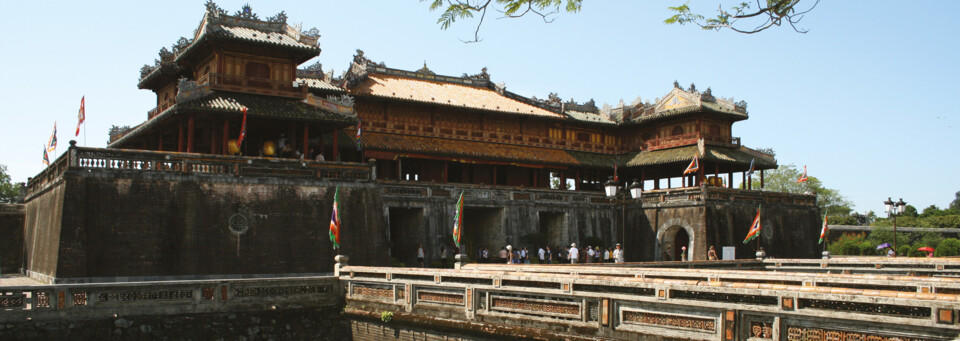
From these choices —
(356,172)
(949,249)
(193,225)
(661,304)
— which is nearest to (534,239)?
(356,172)

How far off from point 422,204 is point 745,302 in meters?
22.2

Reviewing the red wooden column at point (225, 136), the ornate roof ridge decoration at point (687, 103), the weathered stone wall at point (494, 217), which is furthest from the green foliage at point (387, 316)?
the ornate roof ridge decoration at point (687, 103)

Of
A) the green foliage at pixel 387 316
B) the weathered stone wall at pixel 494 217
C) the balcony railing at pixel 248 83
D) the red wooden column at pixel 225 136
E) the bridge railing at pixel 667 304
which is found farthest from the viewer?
the weathered stone wall at pixel 494 217

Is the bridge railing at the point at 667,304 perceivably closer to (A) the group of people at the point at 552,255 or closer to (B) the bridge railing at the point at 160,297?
(B) the bridge railing at the point at 160,297

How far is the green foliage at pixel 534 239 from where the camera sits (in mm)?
34156

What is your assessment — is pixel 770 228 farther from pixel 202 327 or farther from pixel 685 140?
pixel 202 327

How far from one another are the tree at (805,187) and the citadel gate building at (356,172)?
95.2 ft

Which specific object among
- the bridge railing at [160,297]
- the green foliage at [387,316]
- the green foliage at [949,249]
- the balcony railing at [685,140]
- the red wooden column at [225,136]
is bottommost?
the green foliage at [387,316]

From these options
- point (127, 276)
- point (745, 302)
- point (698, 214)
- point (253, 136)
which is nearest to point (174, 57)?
point (253, 136)

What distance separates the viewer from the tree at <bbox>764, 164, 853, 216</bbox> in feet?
228

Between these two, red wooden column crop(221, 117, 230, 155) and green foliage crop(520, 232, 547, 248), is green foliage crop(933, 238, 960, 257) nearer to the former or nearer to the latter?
green foliage crop(520, 232, 547, 248)

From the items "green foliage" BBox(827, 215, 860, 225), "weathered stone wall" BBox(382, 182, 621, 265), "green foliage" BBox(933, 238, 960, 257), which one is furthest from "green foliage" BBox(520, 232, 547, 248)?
"green foliage" BBox(827, 215, 860, 225)

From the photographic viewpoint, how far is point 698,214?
35031 millimetres

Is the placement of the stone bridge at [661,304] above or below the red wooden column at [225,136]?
below
